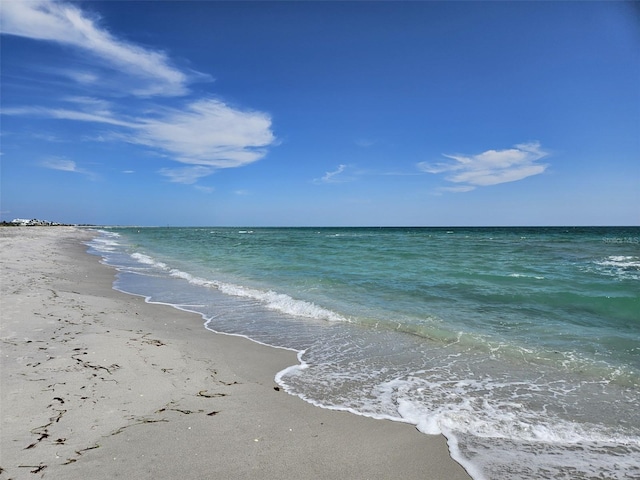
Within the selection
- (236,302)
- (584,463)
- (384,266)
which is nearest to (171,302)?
(236,302)

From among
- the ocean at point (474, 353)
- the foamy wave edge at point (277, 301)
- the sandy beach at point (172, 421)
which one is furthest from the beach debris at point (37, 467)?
the foamy wave edge at point (277, 301)

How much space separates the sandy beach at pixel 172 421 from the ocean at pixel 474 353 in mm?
353

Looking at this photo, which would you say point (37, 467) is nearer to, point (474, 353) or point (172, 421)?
point (172, 421)

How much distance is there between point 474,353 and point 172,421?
4.89 m

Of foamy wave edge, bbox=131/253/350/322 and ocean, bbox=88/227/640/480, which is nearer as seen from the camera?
ocean, bbox=88/227/640/480

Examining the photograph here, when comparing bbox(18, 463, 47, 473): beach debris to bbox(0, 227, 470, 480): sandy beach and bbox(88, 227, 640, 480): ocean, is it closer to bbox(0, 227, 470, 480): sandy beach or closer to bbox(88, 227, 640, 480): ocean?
bbox(0, 227, 470, 480): sandy beach

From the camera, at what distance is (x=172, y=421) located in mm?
3643

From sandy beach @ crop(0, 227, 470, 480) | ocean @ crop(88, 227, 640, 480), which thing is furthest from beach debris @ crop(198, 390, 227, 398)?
ocean @ crop(88, 227, 640, 480)

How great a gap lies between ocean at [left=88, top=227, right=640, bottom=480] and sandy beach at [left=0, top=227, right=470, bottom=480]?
1.16 feet

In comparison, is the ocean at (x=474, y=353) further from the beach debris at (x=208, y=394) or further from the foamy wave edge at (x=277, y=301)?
the beach debris at (x=208, y=394)

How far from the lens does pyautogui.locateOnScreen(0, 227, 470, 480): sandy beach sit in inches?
117

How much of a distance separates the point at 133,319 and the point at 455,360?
21.8 feet

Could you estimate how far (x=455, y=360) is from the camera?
231 inches

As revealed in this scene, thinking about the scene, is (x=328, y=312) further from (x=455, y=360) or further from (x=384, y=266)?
(x=384, y=266)
